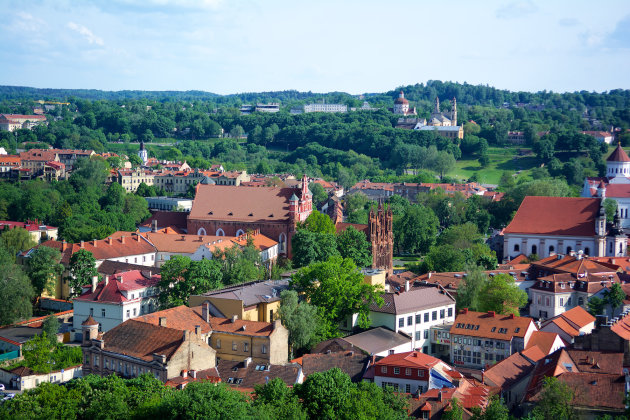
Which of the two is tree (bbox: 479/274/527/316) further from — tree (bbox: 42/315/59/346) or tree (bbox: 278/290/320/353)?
tree (bbox: 42/315/59/346)

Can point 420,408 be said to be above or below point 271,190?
below

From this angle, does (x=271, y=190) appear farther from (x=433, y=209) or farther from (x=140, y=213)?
(x=433, y=209)

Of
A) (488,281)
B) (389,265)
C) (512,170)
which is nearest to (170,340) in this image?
(488,281)

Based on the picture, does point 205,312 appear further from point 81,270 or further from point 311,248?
point 311,248

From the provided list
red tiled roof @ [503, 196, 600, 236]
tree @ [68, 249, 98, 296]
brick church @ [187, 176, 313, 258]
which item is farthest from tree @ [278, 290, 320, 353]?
red tiled roof @ [503, 196, 600, 236]

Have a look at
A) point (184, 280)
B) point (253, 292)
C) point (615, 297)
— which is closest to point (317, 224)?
point (184, 280)

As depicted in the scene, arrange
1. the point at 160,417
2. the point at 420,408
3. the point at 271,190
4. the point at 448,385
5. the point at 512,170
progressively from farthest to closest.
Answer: the point at 512,170, the point at 271,190, the point at 448,385, the point at 420,408, the point at 160,417

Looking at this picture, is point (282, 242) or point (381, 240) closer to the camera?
point (381, 240)
